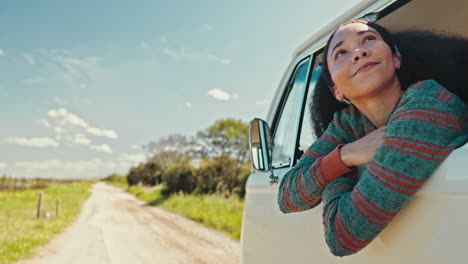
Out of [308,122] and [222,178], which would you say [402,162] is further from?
[222,178]

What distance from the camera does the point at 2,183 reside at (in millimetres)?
59719

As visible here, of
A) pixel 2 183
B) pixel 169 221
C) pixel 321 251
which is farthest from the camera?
pixel 2 183

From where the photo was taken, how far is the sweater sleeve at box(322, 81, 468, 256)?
2.97 ft

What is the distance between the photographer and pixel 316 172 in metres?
1.21

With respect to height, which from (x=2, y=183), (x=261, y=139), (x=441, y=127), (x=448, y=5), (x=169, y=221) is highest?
(x=2, y=183)

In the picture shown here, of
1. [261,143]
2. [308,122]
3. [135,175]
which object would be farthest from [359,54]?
[135,175]

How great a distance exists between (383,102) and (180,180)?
22.0 meters

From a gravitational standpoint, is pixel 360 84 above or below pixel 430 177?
above

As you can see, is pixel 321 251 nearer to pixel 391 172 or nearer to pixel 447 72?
pixel 391 172

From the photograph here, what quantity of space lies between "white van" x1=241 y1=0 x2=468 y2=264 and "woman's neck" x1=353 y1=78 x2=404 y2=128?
1.16ft

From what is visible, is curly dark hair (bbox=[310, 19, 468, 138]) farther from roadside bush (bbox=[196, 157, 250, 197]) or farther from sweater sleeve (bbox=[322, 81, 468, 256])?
roadside bush (bbox=[196, 157, 250, 197])

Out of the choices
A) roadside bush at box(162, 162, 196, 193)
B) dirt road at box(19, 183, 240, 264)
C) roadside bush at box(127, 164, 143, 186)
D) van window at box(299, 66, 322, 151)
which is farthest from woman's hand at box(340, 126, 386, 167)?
roadside bush at box(127, 164, 143, 186)

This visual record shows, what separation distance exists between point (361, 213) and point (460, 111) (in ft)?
1.18

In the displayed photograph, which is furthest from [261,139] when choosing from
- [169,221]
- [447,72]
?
[169,221]
